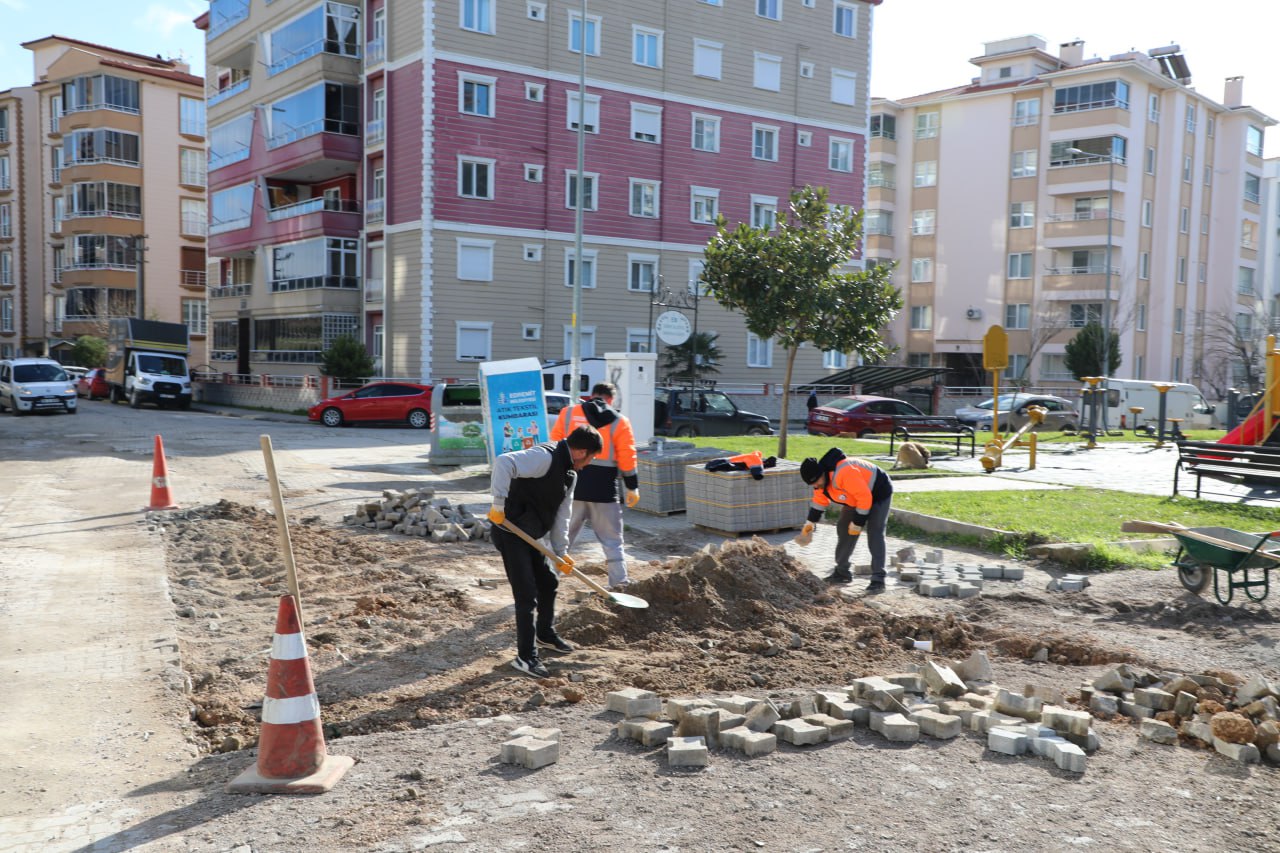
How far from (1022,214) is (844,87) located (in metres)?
13.2

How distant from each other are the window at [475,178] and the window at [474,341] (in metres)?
4.29

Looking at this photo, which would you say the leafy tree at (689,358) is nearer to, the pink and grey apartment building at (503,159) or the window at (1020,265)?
the pink and grey apartment building at (503,159)

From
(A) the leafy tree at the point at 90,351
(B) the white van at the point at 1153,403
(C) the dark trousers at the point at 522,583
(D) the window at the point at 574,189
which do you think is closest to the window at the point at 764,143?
(D) the window at the point at 574,189

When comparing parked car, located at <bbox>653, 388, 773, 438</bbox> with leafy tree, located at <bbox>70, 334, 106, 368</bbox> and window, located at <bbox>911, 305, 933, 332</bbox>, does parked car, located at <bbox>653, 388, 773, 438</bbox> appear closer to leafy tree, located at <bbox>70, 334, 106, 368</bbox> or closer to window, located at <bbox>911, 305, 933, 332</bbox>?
Answer: window, located at <bbox>911, 305, 933, 332</bbox>

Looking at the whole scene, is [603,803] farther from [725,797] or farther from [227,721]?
[227,721]

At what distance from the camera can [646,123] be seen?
1484 inches

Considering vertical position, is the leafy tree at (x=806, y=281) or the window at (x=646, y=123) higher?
the window at (x=646, y=123)

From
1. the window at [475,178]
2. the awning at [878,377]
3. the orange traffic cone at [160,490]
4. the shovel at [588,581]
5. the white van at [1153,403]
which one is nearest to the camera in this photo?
the shovel at [588,581]

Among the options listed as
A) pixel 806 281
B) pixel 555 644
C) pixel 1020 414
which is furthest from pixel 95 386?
pixel 555 644

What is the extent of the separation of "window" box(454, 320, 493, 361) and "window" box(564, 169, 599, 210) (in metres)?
5.32

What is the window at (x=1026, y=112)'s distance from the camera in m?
49.5

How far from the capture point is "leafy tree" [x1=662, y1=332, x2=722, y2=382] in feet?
117

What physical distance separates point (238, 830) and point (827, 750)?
2.70 metres

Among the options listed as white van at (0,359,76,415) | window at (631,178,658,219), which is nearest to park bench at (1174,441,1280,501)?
window at (631,178,658,219)
